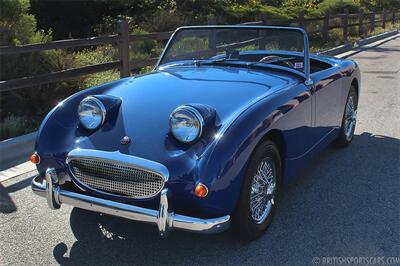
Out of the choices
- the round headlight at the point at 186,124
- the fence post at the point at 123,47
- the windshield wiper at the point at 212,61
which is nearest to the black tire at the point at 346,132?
the windshield wiper at the point at 212,61

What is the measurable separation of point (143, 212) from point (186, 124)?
24.3 inches

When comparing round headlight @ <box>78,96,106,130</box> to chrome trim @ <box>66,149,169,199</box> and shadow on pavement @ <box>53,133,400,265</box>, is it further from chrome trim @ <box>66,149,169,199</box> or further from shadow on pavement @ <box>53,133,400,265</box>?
shadow on pavement @ <box>53,133,400,265</box>

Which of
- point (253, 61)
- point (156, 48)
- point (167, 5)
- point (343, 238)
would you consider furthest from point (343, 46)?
point (343, 238)

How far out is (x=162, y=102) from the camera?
11.8 feet

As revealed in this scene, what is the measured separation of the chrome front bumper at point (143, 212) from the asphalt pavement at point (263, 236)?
1.18ft

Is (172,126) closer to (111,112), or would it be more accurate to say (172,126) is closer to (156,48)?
(111,112)

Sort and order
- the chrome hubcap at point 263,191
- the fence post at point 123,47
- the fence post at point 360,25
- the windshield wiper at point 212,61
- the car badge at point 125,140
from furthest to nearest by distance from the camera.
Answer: the fence post at point 360,25 < the fence post at point 123,47 < the windshield wiper at point 212,61 < the chrome hubcap at point 263,191 < the car badge at point 125,140

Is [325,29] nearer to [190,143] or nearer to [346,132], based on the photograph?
[346,132]

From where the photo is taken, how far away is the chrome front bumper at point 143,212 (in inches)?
114

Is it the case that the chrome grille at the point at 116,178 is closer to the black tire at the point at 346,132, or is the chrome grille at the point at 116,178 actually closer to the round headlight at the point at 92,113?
the round headlight at the point at 92,113

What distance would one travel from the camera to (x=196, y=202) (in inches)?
116

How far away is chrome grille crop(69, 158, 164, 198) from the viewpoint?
3051 millimetres

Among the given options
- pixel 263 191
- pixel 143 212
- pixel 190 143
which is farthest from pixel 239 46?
pixel 143 212

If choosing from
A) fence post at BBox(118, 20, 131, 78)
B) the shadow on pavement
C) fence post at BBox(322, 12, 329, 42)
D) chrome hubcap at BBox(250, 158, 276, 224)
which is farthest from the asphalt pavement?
fence post at BBox(322, 12, 329, 42)
